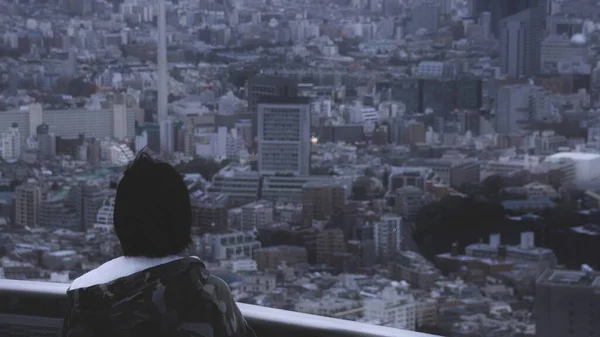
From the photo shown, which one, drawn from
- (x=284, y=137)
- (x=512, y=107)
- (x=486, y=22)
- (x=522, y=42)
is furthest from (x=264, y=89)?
(x=522, y=42)

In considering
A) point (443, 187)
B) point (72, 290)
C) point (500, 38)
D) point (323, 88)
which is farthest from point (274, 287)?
point (72, 290)

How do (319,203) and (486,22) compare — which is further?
(486,22)

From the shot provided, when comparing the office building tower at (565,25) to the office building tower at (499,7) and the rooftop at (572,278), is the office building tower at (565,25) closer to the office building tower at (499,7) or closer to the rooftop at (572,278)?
the office building tower at (499,7)

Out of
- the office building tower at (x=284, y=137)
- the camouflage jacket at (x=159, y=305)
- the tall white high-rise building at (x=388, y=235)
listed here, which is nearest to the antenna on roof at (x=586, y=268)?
the tall white high-rise building at (x=388, y=235)

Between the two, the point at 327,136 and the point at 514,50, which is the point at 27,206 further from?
the point at 514,50

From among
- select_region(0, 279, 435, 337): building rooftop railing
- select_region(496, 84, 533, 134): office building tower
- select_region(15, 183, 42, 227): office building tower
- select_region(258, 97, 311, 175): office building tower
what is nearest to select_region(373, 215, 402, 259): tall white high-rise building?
select_region(258, 97, 311, 175): office building tower

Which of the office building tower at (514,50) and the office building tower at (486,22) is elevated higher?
the office building tower at (486,22)

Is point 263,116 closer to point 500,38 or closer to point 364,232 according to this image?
point 364,232
